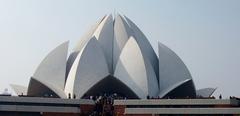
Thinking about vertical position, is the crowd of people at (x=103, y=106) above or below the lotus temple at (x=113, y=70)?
below

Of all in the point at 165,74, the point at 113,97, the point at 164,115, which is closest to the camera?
the point at 164,115

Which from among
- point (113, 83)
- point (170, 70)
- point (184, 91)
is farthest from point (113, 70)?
point (184, 91)

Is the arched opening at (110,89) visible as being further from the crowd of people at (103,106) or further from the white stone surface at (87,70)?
the crowd of people at (103,106)

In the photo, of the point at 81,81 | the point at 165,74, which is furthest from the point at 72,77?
the point at 165,74

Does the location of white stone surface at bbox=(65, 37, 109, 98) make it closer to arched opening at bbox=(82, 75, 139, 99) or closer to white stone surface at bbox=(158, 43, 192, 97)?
arched opening at bbox=(82, 75, 139, 99)

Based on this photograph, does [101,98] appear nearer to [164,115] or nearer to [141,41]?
Result: [164,115]

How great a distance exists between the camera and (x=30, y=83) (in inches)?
2030

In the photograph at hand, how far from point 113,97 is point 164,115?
5826mm

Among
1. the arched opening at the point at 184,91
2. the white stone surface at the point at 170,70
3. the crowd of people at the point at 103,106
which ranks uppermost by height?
the white stone surface at the point at 170,70

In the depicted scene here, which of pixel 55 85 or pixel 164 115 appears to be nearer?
pixel 164 115

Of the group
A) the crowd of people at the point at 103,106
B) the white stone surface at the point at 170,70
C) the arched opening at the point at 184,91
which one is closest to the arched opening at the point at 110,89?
the crowd of people at the point at 103,106

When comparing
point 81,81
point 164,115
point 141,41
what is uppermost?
point 141,41

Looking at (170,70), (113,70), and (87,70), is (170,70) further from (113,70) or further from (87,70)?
(87,70)

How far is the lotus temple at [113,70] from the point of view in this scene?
50.6 metres
